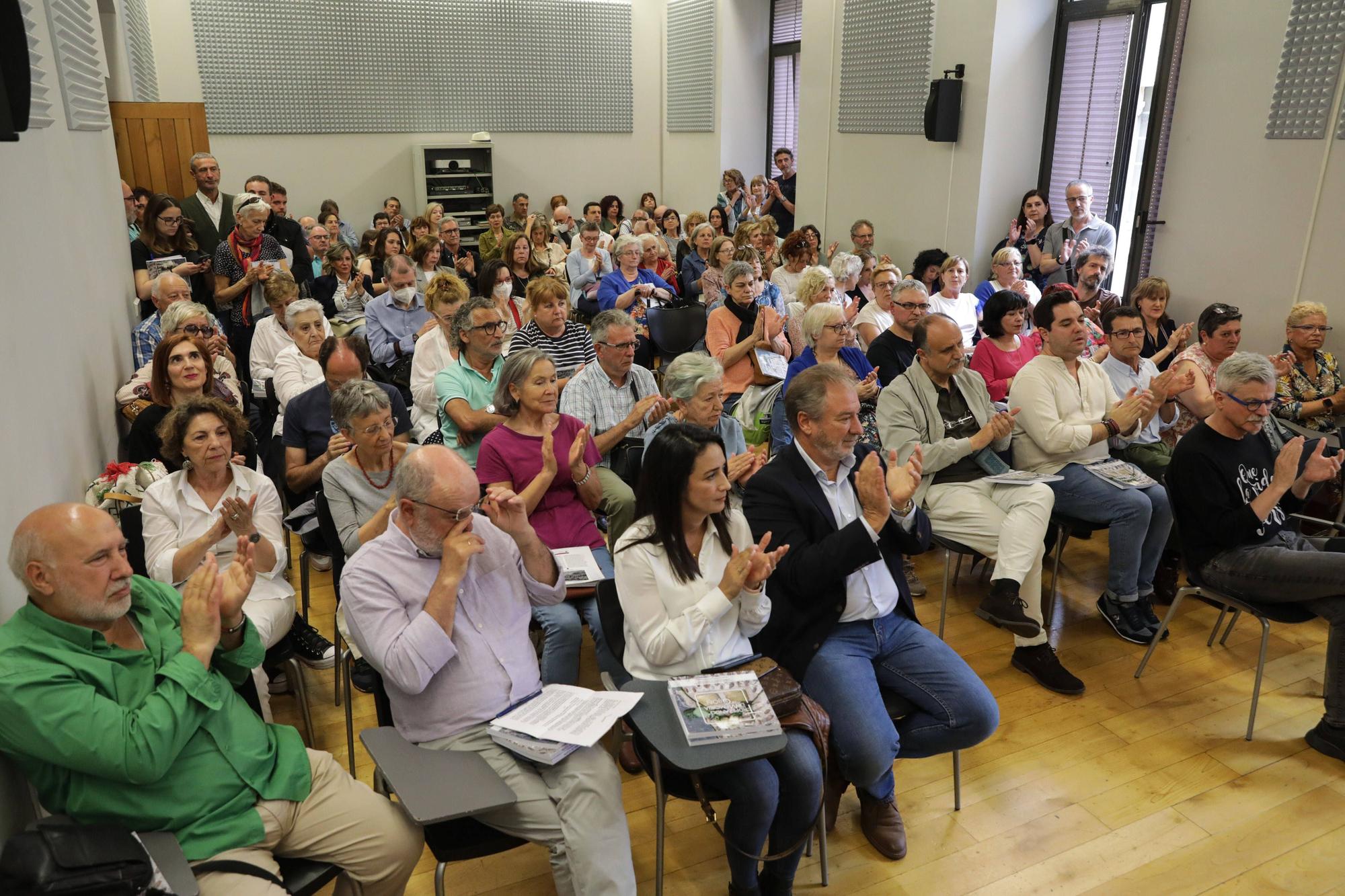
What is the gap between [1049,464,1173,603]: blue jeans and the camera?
4.00 meters

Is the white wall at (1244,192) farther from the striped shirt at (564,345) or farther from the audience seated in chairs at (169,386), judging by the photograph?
the audience seated in chairs at (169,386)

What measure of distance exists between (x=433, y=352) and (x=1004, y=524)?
2.96 m

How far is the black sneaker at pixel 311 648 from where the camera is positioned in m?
3.53

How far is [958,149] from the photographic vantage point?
26.9ft

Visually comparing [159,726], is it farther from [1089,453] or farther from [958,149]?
[958,149]

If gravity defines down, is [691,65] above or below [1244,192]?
above

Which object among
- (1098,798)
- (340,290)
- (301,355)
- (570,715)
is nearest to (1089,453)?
(1098,798)

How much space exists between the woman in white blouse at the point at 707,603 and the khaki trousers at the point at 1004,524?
5.28ft

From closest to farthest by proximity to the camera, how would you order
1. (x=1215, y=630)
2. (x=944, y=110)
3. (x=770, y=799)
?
(x=770, y=799), (x=1215, y=630), (x=944, y=110)

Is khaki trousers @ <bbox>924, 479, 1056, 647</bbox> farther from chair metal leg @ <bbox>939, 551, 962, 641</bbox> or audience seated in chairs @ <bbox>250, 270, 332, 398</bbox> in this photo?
audience seated in chairs @ <bbox>250, 270, 332, 398</bbox>

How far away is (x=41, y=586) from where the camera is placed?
193cm

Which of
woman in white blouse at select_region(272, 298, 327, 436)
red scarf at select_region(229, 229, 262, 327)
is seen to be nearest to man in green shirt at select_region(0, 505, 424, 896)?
woman in white blouse at select_region(272, 298, 327, 436)

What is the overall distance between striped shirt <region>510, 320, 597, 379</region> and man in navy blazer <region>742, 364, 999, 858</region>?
85.9 inches

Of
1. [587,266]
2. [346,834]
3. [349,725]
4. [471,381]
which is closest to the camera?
[346,834]
